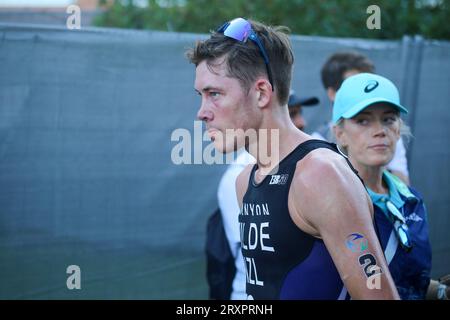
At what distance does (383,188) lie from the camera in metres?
3.15

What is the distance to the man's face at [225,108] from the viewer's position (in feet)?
7.89

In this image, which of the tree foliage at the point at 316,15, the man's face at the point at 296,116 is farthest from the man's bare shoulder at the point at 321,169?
the tree foliage at the point at 316,15

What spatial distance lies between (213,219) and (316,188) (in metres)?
2.15

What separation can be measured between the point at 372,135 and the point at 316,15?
4.45 metres

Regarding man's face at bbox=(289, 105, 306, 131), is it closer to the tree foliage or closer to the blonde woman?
the blonde woman

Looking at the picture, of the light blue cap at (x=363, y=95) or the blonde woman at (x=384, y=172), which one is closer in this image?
the blonde woman at (x=384, y=172)

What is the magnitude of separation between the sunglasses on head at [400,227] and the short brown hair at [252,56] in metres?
0.80

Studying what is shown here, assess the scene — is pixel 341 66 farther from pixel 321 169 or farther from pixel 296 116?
pixel 321 169

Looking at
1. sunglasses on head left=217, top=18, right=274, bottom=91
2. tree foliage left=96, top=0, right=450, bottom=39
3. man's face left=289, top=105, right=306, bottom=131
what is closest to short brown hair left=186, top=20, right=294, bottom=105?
sunglasses on head left=217, top=18, right=274, bottom=91

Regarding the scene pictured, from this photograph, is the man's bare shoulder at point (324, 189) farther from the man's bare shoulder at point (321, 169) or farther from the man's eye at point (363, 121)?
the man's eye at point (363, 121)

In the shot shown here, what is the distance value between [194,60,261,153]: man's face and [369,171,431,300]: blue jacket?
33.5 inches

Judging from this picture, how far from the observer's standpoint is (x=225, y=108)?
2400 millimetres

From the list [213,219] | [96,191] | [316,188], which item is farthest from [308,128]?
[316,188]

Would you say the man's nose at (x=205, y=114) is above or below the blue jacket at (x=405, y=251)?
above
